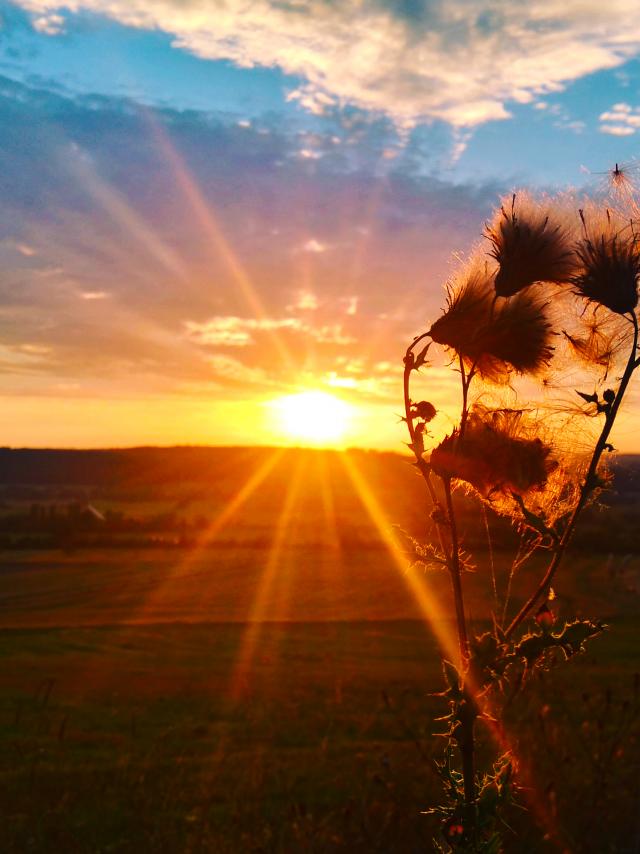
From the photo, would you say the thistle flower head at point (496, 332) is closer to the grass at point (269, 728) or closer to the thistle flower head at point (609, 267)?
the thistle flower head at point (609, 267)

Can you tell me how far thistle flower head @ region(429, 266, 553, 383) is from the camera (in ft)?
10.1

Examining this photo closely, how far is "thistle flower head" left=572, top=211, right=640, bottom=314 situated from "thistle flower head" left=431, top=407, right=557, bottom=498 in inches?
23.5

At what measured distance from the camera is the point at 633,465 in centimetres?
329

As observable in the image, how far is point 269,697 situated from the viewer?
23.2 metres

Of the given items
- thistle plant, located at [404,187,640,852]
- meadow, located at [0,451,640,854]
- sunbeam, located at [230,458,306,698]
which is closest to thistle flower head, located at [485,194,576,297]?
thistle plant, located at [404,187,640,852]

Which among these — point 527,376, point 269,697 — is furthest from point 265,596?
point 527,376

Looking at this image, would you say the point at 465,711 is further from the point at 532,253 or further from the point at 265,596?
the point at 265,596

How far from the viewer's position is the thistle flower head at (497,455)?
292cm

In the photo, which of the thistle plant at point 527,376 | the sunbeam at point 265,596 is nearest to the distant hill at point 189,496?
the sunbeam at point 265,596

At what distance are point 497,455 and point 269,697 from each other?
71.9 feet

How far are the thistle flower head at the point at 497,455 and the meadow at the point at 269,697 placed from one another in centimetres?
28

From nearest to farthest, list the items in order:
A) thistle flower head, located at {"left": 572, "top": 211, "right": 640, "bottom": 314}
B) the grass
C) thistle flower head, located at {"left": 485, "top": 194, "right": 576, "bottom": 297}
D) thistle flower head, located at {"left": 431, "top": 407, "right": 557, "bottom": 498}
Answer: thistle flower head, located at {"left": 572, "top": 211, "right": 640, "bottom": 314} < thistle flower head, located at {"left": 431, "top": 407, "right": 557, "bottom": 498} < thistle flower head, located at {"left": 485, "top": 194, "right": 576, "bottom": 297} < the grass

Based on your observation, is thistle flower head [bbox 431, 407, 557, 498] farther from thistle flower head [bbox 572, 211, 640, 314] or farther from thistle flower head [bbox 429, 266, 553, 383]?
thistle flower head [bbox 572, 211, 640, 314]

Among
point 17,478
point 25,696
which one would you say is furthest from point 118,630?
point 17,478
